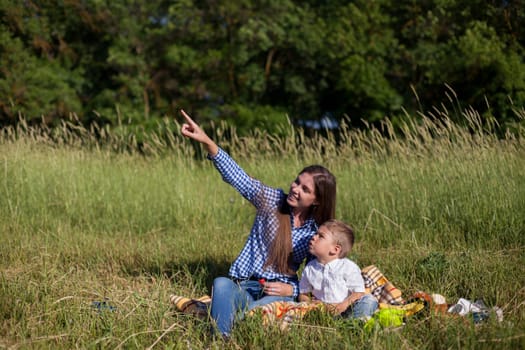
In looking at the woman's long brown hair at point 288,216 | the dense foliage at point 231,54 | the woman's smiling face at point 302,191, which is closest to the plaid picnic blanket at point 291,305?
the woman's long brown hair at point 288,216

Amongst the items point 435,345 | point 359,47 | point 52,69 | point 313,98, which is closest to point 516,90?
point 359,47

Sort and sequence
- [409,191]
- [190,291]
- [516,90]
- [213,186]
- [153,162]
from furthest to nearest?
[516,90]
[153,162]
[213,186]
[409,191]
[190,291]

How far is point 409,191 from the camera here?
5.94 m

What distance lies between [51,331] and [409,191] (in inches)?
142

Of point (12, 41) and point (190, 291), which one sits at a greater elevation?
point (12, 41)

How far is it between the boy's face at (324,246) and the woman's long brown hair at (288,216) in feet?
0.63

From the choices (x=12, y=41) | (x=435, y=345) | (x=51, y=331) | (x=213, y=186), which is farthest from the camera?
(x=12, y=41)

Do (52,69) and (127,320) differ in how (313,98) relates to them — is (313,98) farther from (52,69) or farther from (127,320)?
(127,320)

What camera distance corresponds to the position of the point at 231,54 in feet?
54.1

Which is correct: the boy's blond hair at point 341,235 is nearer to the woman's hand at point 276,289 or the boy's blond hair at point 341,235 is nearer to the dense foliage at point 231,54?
the woman's hand at point 276,289

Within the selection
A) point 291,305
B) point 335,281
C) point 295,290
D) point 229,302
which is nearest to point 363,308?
point 335,281

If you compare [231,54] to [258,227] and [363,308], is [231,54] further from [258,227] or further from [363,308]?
[363,308]

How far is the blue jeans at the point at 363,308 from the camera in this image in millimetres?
3371

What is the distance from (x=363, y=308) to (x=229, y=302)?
70cm
